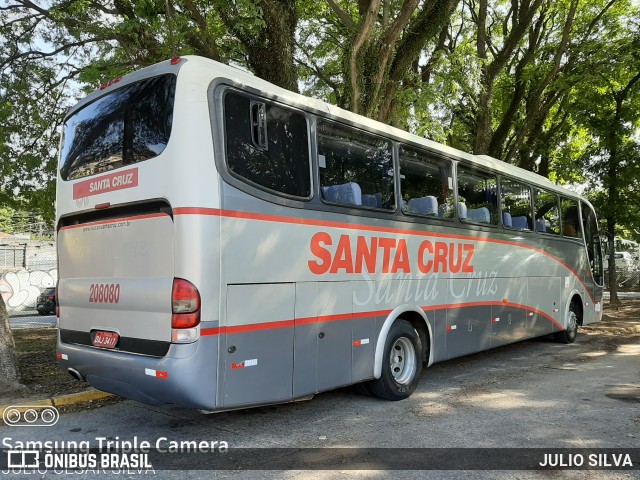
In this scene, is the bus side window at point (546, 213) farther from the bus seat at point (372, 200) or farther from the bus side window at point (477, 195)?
the bus seat at point (372, 200)

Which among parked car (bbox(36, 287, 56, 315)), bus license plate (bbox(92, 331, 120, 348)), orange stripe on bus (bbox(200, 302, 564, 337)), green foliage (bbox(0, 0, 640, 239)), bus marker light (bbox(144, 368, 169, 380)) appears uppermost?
green foliage (bbox(0, 0, 640, 239))

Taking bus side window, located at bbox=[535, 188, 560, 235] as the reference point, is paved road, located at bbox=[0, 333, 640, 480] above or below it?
below

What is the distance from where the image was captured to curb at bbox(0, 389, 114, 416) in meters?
5.66

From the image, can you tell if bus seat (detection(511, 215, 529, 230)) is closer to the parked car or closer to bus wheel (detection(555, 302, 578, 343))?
bus wheel (detection(555, 302, 578, 343))

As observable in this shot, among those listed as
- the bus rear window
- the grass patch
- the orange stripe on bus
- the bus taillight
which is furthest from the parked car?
the bus taillight

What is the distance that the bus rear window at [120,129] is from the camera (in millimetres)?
4625

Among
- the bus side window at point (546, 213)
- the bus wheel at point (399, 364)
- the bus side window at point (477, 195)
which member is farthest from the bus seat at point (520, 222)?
the bus wheel at point (399, 364)

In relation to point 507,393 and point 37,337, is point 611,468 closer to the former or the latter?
point 507,393

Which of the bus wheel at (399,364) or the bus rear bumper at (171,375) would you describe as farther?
the bus wheel at (399,364)

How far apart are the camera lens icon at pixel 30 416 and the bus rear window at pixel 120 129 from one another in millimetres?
2566

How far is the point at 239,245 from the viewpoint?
454 centimetres

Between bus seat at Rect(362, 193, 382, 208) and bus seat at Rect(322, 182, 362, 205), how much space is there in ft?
0.28

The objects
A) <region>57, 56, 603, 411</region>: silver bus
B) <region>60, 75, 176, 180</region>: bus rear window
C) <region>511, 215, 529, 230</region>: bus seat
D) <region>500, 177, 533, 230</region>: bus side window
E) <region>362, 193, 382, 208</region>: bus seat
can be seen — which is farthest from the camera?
<region>511, 215, 529, 230</region>: bus seat

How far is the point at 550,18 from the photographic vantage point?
55.7 ft
